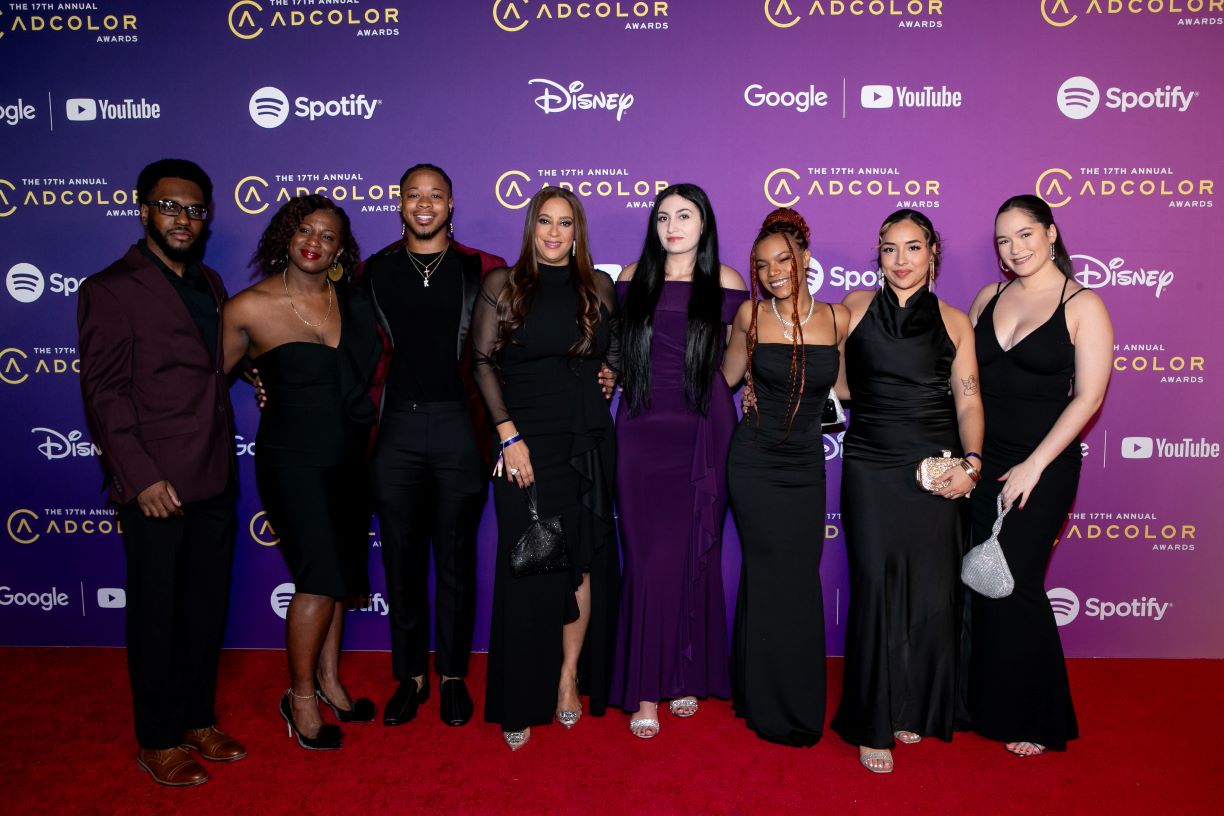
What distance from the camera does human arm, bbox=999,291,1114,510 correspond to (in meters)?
2.97

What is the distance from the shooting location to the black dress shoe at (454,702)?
3248 millimetres

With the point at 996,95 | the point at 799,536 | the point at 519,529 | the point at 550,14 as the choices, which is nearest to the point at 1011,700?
the point at 799,536

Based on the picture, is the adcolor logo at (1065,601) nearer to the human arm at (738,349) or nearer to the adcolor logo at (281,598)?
the human arm at (738,349)

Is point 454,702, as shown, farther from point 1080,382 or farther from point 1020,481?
point 1080,382

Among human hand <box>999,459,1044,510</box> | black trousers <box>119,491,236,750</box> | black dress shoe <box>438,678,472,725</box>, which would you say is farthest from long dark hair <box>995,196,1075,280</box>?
black trousers <box>119,491,236,750</box>

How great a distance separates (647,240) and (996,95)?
195 cm

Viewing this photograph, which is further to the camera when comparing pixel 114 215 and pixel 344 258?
pixel 114 215

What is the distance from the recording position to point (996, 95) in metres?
3.71

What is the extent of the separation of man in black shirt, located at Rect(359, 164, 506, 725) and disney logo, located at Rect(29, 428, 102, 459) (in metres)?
2.03

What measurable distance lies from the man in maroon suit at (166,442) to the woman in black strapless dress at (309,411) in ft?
0.55

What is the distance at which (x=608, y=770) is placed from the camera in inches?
115

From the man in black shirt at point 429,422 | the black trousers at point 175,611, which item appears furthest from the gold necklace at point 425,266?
the black trousers at point 175,611

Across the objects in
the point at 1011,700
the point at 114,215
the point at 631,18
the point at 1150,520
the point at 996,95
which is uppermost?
the point at 631,18

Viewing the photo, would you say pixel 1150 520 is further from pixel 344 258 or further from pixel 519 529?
pixel 344 258
